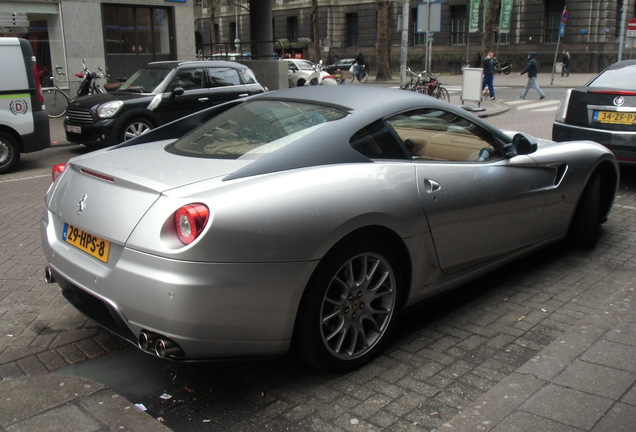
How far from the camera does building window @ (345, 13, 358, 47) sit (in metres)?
57.2

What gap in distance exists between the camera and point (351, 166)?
3.35 meters

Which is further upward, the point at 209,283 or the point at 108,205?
the point at 108,205

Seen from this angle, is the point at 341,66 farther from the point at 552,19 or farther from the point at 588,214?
the point at 588,214

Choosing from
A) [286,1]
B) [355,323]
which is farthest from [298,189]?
[286,1]

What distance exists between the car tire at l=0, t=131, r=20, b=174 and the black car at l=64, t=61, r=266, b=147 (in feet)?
5.08

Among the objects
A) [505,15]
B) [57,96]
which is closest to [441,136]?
[57,96]

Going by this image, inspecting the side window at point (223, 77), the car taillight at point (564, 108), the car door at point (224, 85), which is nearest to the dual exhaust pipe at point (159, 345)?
the car taillight at point (564, 108)

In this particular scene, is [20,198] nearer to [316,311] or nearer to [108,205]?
[108,205]

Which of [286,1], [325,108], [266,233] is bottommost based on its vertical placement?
[266,233]

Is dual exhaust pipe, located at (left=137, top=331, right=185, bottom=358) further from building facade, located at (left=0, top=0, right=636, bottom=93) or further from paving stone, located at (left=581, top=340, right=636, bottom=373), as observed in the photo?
building facade, located at (left=0, top=0, right=636, bottom=93)

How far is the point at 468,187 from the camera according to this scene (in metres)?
3.90

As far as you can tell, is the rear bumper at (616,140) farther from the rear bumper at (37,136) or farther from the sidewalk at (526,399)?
the rear bumper at (37,136)

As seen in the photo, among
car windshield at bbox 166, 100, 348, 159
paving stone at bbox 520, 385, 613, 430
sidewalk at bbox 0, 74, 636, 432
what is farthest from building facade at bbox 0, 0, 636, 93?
paving stone at bbox 520, 385, 613, 430

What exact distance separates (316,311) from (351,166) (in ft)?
2.63
